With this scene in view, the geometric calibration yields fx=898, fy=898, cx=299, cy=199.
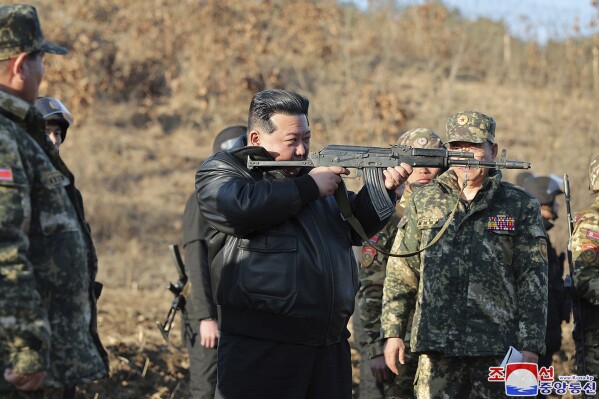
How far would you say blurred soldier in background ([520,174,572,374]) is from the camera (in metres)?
7.12

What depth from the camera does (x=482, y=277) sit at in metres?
5.21

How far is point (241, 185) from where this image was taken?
4.47 m

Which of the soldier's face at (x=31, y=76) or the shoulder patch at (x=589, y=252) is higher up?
the soldier's face at (x=31, y=76)

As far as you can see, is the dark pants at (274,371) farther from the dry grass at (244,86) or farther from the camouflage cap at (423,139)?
the dry grass at (244,86)

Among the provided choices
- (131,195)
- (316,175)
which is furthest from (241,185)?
(131,195)

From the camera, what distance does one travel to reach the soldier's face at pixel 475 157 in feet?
17.6

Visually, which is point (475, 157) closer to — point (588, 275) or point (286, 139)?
point (588, 275)

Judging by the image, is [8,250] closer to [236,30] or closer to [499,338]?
[499,338]

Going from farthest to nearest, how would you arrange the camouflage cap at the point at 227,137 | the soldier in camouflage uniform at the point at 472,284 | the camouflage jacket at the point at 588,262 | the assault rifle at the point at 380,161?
the camouflage cap at the point at 227,137 < the camouflage jacket at the point at 588,262 < the soldier in camouflage uniform at the point at 472,284 < the assault rifle at the point at 380,161

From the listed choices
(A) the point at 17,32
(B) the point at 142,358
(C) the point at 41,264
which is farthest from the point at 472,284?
(B) the point at 142,358

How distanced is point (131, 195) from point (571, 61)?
9418 millimetres

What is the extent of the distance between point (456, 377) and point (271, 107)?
192 cm

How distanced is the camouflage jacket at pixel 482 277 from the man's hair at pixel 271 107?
3.97ft

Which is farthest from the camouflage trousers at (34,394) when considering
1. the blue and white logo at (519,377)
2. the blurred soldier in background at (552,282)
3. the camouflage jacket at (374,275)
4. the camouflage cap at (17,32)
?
the blurred soldier in background at (552,282)
